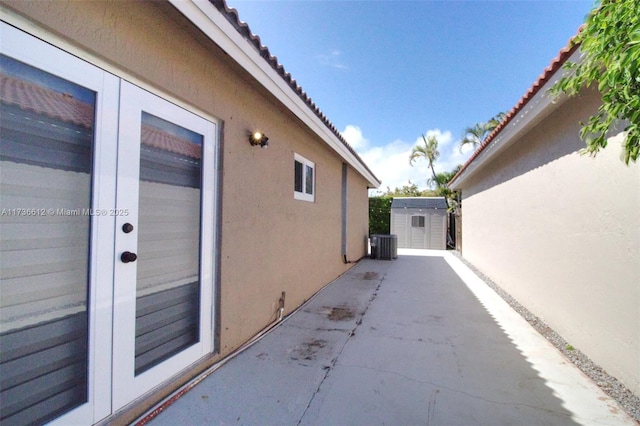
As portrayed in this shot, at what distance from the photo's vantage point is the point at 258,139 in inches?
158

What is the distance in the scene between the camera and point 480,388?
2.95m

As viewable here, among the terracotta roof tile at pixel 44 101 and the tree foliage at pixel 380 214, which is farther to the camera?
the tree foliage at pixel 380 214

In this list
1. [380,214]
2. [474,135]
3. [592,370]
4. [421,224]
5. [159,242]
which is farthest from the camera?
[474,135]

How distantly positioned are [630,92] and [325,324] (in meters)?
4.46

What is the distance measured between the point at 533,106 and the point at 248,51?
4525 millimetres

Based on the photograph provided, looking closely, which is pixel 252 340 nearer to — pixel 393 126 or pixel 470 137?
pixel 393 126

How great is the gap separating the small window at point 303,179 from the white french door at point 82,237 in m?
3.15

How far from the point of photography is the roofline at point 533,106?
11.1 ft

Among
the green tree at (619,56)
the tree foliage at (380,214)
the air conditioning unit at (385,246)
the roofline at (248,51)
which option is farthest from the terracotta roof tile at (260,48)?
the tree foliage at (380,214)

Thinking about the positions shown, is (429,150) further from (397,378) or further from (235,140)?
(397,378)

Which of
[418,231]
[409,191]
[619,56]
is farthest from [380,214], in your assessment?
[619,56]

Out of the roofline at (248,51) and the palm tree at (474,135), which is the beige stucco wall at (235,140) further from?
the palm tree at (474,135)

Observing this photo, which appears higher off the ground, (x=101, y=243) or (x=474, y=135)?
(x=474, y=135)

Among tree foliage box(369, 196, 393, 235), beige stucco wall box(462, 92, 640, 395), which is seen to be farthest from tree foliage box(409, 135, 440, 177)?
beige stucco wall box(462, 92, 640, 395)
